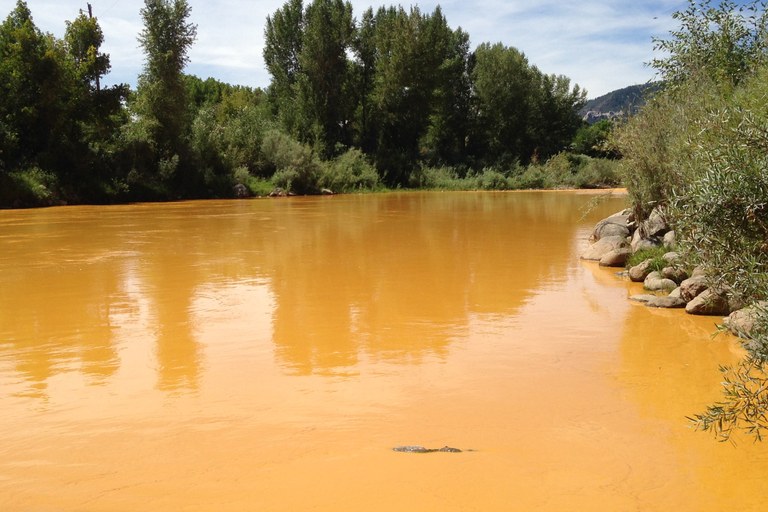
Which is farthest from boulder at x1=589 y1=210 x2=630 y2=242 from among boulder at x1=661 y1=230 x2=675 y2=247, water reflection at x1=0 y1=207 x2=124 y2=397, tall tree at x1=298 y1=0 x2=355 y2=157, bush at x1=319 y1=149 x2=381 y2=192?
tall tree at x1=298 y1=0 x2=355 y2=157

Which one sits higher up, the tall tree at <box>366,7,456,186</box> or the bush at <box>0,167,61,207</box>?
the tall tree at <box>366,7,456,186</box>

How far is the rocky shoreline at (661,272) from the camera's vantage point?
25.5 ft

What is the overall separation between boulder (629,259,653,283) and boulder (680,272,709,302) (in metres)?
2.13

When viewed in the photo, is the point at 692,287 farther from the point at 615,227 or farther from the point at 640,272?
the point at 615,227

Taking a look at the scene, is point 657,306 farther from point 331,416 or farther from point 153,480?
point 153,480

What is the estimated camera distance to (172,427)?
513 cm

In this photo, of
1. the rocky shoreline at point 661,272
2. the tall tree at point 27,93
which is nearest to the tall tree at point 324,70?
the tall tree at point 27,93

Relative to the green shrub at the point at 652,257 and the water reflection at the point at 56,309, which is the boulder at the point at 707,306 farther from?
the water reflection at the point at 56,309

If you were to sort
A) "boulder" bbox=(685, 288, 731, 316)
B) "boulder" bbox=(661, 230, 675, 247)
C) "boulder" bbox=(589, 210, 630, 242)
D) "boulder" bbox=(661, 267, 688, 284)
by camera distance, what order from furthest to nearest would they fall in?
"boulder" bbox=(589, 210, 630, 242)
"boulder" bbox=(661, 230, 675, 247)
"boulder" bbox=(661, 267, 688, 284)
"boulder" bbox=(685, 288, 731, 316)

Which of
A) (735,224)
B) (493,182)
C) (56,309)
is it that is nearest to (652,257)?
(735,224)

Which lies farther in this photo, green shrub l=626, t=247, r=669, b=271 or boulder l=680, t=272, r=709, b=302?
green shrub l=626, t=247, r=669, b=271

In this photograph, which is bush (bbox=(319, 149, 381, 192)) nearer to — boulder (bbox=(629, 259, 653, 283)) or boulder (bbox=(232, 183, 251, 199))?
boulder (bbox=(232, 183, 251, 199))

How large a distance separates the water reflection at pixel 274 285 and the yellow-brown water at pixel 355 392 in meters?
0.06

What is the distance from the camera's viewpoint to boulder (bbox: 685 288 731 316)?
8672 mm
